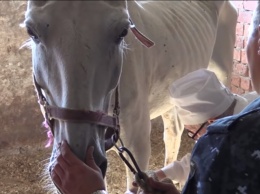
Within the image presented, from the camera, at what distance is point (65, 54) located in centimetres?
88

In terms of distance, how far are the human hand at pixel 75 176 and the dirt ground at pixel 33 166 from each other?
5.26 ft

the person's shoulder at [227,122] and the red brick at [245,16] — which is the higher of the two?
the person's shoulder at [227,122]

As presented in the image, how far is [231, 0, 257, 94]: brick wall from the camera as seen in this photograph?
9.92ft

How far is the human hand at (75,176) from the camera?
2.53ft

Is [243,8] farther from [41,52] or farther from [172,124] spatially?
[41,52]

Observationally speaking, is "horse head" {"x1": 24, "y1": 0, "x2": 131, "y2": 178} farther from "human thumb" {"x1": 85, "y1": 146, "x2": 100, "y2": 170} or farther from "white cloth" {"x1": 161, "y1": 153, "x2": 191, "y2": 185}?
"white cloth" {"x1": 161, "y1": 153, "x2": 191, "y2": 185}

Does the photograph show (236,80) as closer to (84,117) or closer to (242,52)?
(242,52)

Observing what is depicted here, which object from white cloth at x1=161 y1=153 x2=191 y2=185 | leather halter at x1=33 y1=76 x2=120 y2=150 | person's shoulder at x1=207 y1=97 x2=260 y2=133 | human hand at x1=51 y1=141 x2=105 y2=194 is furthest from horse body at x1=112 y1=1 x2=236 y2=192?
person's shoulder at x1=207 y1=97 x2=260 y2=133

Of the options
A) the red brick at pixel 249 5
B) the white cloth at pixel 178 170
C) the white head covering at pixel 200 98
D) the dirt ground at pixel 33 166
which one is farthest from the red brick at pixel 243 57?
the white head covering at pixel 200 98

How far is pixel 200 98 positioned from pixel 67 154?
21.3 inches

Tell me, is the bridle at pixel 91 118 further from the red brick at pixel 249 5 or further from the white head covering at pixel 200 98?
the red brick at pixel 249 5

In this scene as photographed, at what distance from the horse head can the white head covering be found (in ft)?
1.20

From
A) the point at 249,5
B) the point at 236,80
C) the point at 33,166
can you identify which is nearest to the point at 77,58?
the point at 33,166

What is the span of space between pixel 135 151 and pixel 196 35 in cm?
79
